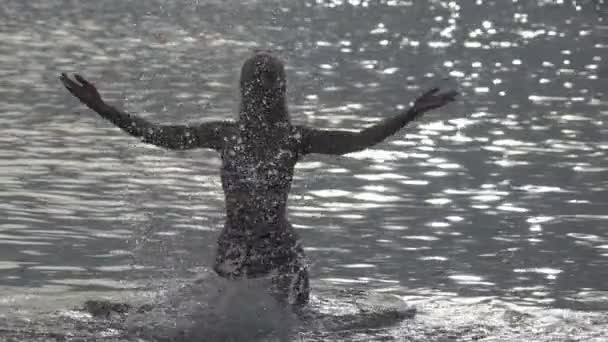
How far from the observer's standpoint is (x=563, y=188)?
18.5 m

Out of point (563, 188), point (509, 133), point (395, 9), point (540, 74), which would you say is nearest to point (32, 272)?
point (563, 188)

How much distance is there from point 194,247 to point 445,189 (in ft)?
15.5

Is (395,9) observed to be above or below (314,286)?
above

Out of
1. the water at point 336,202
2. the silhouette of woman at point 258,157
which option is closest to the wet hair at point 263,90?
the silhouette of woman at point 258,157

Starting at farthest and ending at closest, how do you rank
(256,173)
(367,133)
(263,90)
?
(256,173), (263,90), (367,133)

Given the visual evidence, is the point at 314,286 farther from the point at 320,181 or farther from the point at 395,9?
the point at 395,9

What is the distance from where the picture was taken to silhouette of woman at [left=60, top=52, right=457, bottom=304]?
35.3 ft

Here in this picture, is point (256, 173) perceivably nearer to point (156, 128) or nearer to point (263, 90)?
point (263, 90)

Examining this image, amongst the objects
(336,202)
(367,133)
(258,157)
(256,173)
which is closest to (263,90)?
(258,157)

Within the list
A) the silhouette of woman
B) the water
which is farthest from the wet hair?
the water

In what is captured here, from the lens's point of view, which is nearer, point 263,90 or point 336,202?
point 263,90

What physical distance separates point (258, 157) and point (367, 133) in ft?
2.77

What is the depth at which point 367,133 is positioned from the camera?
1057 cm

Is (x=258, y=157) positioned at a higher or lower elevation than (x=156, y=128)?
lower
